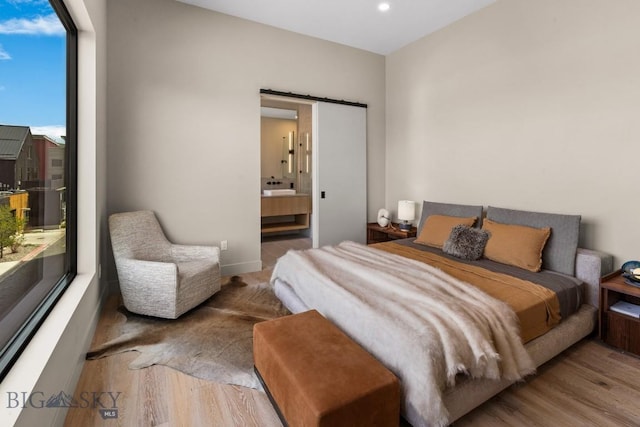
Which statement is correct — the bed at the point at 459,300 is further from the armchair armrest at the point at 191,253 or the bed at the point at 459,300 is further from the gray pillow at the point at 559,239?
the armchair armrest at the point at 191,253

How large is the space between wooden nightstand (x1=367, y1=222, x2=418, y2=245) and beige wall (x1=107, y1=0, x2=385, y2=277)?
1687 mm

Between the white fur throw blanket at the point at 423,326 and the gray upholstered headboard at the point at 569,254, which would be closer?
the white fur throw blanket at the point at 423,326

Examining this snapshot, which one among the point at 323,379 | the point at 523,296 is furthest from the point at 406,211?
the point at 323,379

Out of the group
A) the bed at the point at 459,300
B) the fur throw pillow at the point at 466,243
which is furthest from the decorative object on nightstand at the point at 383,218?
the fur throw pillow at the point at 466,243

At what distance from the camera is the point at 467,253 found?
2.91m

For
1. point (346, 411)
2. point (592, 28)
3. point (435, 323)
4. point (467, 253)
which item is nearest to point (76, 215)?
point (346, 411)

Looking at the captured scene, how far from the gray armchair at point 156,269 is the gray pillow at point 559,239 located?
9.72 ft

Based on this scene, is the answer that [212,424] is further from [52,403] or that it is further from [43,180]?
[43,180]

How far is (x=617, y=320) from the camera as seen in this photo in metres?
2.26

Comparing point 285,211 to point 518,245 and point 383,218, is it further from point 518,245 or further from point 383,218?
point 518,245

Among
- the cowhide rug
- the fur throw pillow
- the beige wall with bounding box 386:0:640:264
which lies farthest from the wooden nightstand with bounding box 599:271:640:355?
the cowhide rug

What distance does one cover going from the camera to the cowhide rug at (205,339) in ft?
6.63

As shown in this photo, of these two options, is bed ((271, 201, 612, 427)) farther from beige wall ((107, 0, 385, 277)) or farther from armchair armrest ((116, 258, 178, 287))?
beige wall ((107, 0, 385, 277))

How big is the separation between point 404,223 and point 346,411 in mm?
3403
